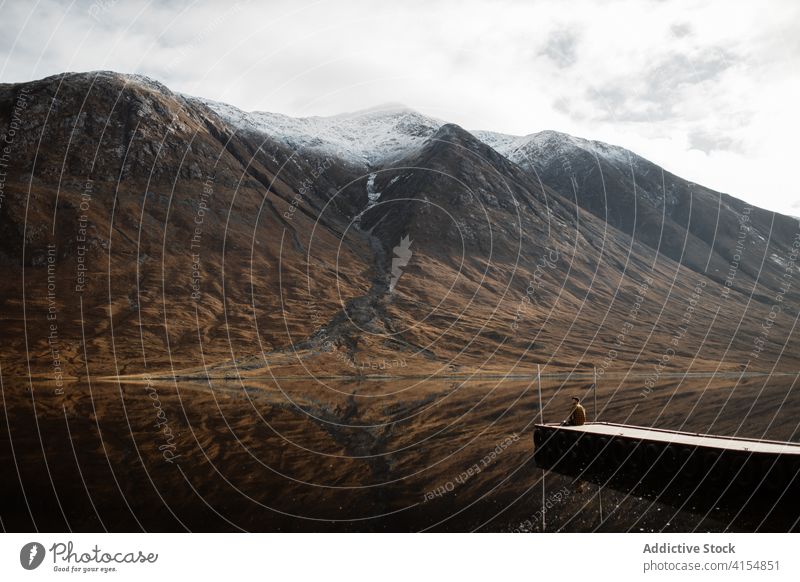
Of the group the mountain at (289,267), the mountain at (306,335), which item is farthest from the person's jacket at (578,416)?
the mountain at (289,267)

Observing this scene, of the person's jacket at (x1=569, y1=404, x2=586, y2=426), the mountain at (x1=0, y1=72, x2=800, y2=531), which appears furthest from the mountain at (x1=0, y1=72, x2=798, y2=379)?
the person's jacket at (x1=569, y1=404, x2=586, y2=426)

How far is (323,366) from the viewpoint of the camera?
10450 centimetres

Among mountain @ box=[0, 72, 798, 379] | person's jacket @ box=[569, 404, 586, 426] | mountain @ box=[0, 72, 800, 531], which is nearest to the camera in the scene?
mountain @ box=[0, 72, 800, 531]

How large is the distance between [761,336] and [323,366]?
11434 centimetres

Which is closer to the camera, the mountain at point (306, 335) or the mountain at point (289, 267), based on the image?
the mountain at point (306, 335)

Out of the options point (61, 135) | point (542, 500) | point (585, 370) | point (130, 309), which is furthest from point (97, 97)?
point (542, 500)

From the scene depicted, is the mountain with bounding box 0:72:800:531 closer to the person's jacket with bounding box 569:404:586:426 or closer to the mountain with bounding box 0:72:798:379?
the mountain with bounding box 0:72:798:379

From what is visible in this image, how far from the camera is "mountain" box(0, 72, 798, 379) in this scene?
108 m

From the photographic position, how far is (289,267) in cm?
14175

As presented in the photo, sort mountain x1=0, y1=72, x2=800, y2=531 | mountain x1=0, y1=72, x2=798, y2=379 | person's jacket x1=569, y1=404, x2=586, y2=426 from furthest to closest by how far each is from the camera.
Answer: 1. mountain x1=0, y1=72, x2=798, y2=379
2. person's jacket x1=569, y1=404, x2=586, y2=426
3. mountain x1=0, y1=72, x2=800, y2=531

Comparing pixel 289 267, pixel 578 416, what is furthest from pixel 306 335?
pixel 578 416

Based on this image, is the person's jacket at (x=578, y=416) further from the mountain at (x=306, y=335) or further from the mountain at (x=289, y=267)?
the mountain at (x=289, y=267)

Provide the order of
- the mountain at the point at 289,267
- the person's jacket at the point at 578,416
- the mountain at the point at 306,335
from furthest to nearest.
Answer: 1. the mountain at the point at 289,267
2. the person's jacket at the point at 578,416
3. the mountain at the point at 306,335

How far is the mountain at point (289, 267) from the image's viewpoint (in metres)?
108
